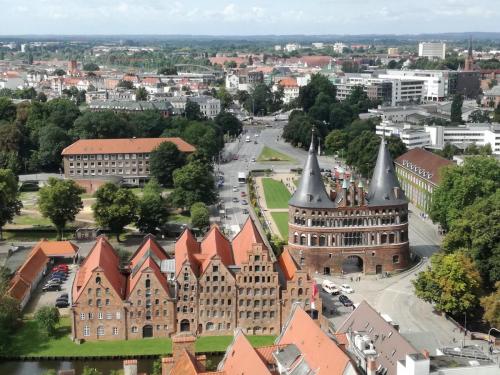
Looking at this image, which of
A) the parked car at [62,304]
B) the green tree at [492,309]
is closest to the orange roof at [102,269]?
the parked car at [62,304]

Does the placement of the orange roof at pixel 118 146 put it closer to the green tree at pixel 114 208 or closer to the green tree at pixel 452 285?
the green tree at pixel 114 208

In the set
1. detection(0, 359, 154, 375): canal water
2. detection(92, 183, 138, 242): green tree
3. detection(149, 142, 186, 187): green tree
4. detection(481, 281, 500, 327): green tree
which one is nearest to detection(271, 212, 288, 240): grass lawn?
detection(92, 183, 138, 242): green tree

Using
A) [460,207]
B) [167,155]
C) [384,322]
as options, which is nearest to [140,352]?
[384,322]

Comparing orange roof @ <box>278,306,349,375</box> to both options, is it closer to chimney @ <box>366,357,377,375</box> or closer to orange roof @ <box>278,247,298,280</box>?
chimney @ <box>366,357,377,375</box>

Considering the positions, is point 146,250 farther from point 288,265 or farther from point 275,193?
point 275,193

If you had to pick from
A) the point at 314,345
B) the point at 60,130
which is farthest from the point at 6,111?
the point at 314,345
